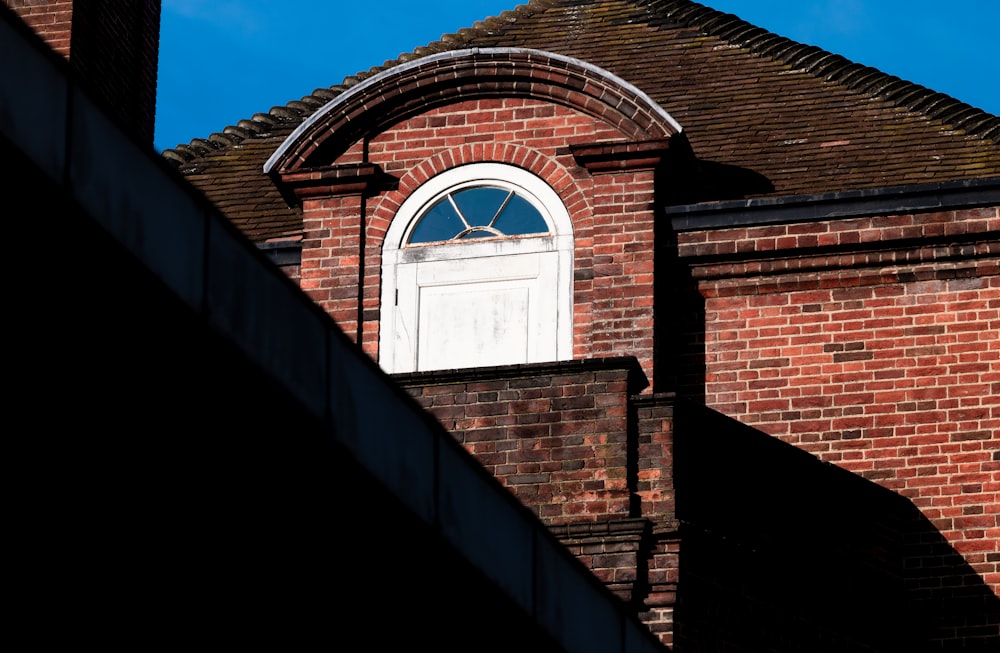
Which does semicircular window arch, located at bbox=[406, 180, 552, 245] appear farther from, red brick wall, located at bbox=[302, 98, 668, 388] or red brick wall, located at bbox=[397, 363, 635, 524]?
red brick wall, located at bbox=[397, 363, 635, 524]

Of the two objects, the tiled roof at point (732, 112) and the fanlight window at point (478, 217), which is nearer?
the fanlight window at point (478, 217)

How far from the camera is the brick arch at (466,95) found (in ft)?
61.8

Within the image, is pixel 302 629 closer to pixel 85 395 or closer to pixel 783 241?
pixel 85 395

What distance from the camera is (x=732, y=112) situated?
812 inches

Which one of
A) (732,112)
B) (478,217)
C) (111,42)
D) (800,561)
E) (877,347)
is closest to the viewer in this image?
(800,561)

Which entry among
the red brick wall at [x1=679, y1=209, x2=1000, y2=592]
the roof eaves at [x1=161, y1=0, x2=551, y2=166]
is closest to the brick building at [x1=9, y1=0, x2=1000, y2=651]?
the red brick wall at [x1=679, y1=209, x2=1000, y2=592]

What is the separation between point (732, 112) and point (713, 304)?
93.3 inches

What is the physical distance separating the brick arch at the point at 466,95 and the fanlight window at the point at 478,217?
879mm

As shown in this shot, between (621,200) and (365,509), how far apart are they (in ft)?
Answer: 29.2

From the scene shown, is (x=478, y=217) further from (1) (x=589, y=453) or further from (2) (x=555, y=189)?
(1) (x=589, y=453)

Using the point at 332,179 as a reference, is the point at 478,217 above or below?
below

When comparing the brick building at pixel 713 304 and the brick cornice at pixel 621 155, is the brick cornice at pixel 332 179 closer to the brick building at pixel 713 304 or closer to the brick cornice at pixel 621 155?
the brick building at pixel 713 304

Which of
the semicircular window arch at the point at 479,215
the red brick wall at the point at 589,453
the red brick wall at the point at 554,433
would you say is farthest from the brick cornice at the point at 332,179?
the red brick wall at the point at 554,433

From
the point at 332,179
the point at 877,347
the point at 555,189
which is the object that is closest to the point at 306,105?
the point at 332,179
